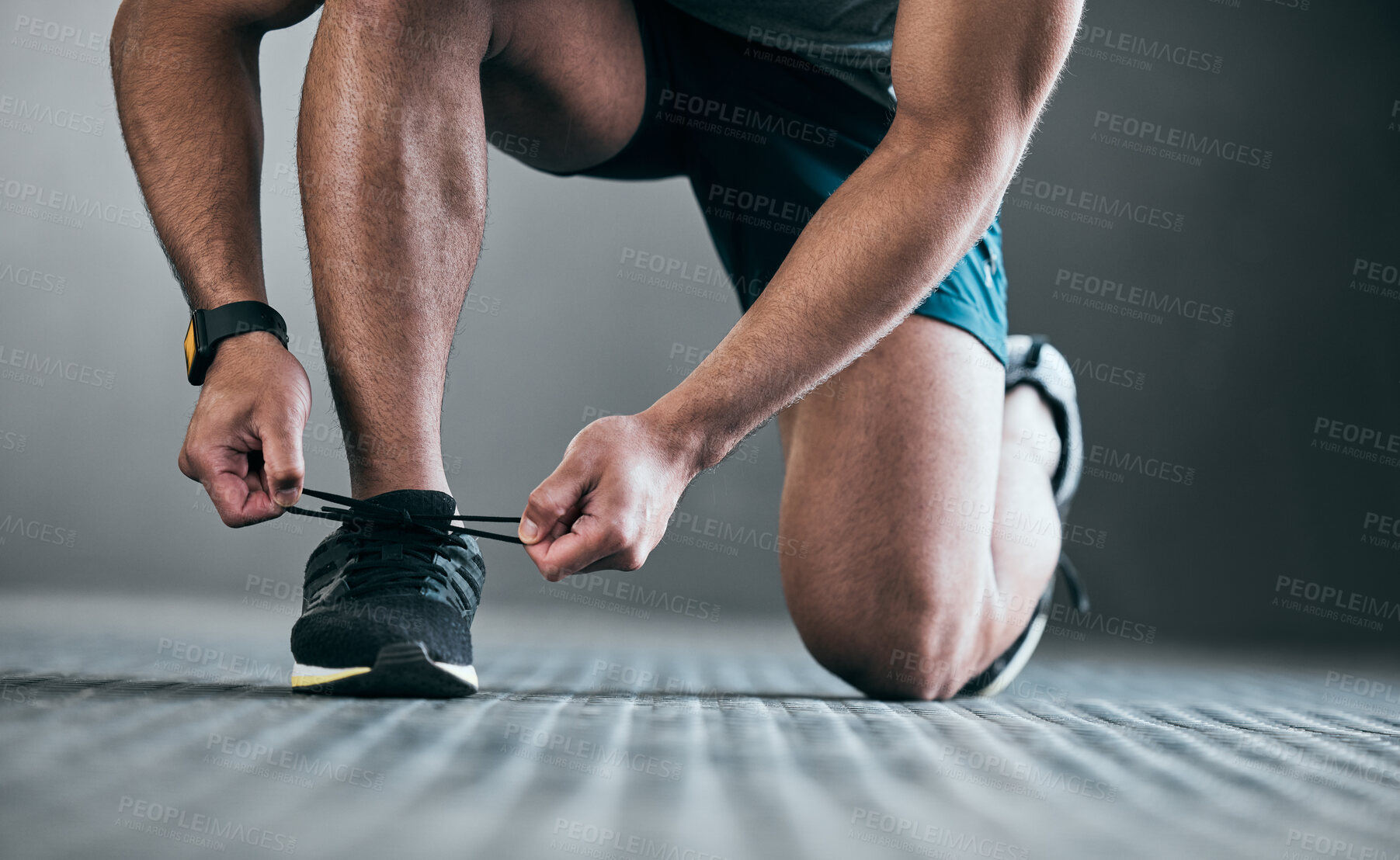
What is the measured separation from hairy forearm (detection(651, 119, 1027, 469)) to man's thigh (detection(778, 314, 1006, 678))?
17.9 inches

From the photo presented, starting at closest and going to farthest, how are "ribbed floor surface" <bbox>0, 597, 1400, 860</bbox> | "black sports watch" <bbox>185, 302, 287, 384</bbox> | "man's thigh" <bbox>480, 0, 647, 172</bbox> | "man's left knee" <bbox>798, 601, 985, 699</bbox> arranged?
"ribbed floor surface" <bbox>0, 597, 1400, 860</bbox>
"black sports watch" <bbox>185, 302, 287, 384</bbox>
"man's thigh" <bbox>480, 0, 647, 172</bbox>
"man's left knee" <bbox>798, 601, 985, 699</bbox>

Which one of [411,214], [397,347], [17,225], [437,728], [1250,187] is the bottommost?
[437,728]

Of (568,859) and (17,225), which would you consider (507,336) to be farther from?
(568,859)

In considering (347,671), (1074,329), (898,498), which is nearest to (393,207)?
(347,671)

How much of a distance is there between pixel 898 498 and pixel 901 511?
17 millimetres

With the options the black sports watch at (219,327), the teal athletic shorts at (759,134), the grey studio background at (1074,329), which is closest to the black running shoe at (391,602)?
the black sports watch at (219,327)

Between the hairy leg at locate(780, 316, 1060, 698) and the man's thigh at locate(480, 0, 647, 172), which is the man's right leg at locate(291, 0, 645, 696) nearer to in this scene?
the man's thigh at locate(480, 0, 647, 172)

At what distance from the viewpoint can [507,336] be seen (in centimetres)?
271

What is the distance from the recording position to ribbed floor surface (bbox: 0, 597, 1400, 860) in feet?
1.30

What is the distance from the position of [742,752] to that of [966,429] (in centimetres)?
74

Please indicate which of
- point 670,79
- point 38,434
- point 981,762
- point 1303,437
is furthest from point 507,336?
point 981,762

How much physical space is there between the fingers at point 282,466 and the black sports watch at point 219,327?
0.44 feet

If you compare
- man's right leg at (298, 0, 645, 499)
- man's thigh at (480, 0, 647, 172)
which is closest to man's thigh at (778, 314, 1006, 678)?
man's thigh at (480, 0, 647, 172)

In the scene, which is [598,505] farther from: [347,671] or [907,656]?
[907,656]
